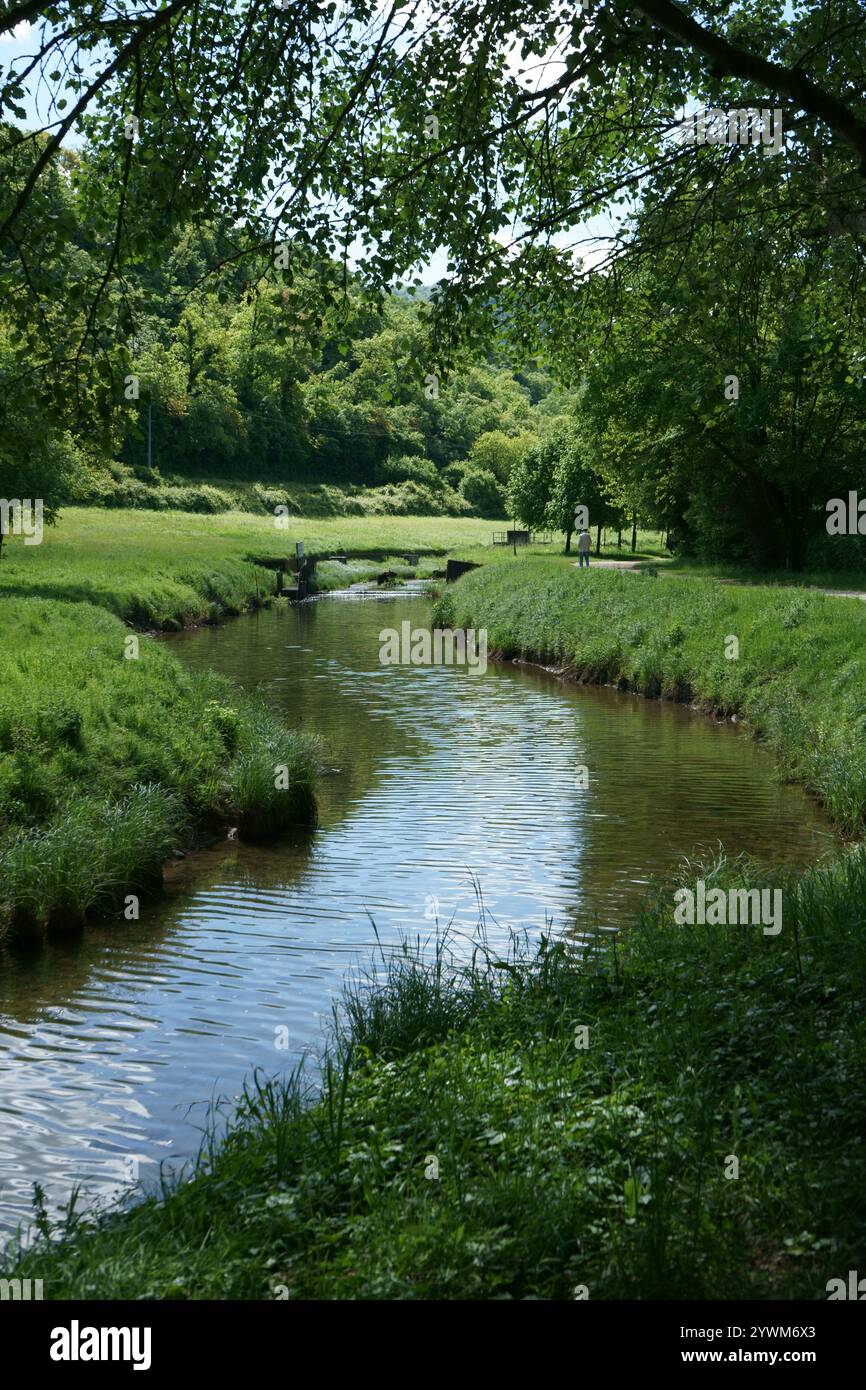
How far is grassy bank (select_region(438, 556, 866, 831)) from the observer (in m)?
17.7

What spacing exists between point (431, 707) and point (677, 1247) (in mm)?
19813

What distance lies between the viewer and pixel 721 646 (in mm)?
24969

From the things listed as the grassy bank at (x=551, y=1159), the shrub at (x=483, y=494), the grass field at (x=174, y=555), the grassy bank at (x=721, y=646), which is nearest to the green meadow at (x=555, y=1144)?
the grassy bank at (x=551, y=1159)

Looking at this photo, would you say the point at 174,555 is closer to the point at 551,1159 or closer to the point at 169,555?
the point at 169,555

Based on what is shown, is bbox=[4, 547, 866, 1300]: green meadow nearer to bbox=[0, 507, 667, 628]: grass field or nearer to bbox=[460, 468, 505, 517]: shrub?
bbox=[0, 507, 667, 628]: grass field

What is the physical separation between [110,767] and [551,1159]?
375 inches

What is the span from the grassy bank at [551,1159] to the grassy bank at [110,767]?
433 centimetres

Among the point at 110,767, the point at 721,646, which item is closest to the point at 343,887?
the point at 110,767

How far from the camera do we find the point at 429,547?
8250 cm

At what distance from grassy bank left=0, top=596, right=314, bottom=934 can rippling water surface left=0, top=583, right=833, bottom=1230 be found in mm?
508

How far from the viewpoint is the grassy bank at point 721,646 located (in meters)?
17.7

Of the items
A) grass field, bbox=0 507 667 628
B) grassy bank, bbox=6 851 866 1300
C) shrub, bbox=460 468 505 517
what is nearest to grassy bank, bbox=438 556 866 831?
grassy bank, bbox=6 851 866 1300
